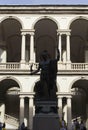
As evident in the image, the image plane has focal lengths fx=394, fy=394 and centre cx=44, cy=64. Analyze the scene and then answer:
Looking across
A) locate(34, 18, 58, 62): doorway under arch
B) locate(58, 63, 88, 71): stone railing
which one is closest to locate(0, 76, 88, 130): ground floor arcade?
locate(58, 63, 88, 71): stone railing

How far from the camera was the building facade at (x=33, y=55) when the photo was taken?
1187 inches

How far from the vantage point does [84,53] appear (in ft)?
114

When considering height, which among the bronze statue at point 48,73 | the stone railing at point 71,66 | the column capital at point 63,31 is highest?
the column capital at point 63,31

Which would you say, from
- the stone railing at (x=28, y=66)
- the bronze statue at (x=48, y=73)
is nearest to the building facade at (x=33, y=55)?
the stone railing at (x=28, y=66)

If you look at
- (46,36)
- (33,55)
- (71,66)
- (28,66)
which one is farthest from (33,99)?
(46,36)

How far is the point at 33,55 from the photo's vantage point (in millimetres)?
31250

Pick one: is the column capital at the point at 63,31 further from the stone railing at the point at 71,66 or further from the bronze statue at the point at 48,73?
the bronze statue at the point at 48,73

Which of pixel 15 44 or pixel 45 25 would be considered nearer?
pixel 45 25

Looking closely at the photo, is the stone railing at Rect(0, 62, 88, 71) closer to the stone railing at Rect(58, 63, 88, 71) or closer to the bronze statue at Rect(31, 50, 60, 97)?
the stone railing at Rect(58, 63, 88, 71)

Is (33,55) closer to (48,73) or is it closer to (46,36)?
(46,36)

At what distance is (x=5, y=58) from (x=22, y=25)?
4.20 m

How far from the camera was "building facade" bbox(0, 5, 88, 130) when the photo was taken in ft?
98.9

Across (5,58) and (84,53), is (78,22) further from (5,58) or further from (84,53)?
(5,58)

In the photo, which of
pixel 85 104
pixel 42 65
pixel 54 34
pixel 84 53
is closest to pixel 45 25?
pixel 54 34
